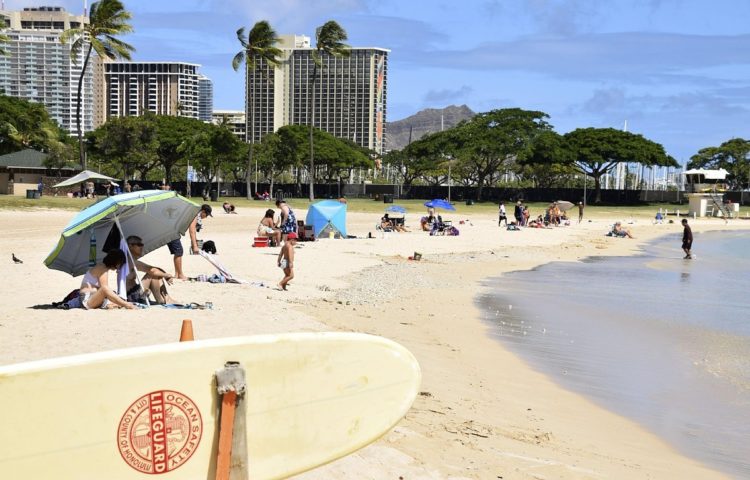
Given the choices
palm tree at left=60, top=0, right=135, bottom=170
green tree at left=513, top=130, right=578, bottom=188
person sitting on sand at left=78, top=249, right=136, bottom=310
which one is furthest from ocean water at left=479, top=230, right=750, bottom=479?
green tree at left=513, top=130, right=578, bottom=188

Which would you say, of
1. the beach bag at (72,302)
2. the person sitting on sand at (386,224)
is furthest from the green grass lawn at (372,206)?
the beach bag at (72,302)

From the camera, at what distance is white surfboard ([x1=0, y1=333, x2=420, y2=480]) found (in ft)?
10.6

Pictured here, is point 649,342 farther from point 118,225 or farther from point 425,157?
point 425,157

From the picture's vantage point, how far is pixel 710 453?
6340 mm

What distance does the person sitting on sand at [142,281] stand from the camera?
394 inches

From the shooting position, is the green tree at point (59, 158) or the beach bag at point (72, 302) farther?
the green tree at point (59, 158)

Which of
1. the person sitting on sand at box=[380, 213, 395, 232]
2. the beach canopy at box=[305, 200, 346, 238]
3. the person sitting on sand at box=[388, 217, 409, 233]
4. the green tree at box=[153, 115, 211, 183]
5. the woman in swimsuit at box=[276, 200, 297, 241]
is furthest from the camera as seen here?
the green tree at box=[153, 115, 211, 183]

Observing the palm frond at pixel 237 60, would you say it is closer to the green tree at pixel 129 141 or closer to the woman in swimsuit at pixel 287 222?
the green tree at pixel 129 141

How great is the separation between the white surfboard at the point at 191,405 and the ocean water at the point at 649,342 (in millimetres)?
3156

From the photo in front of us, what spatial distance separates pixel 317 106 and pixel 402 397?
6747 inches

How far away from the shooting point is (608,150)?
231 ft

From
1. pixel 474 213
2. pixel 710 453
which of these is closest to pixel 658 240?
pixel 474 213

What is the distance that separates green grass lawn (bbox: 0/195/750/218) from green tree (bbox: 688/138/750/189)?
10.7 meters

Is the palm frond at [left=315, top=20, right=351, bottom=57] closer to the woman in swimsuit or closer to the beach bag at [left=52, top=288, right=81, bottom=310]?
the woman in swimsuit
